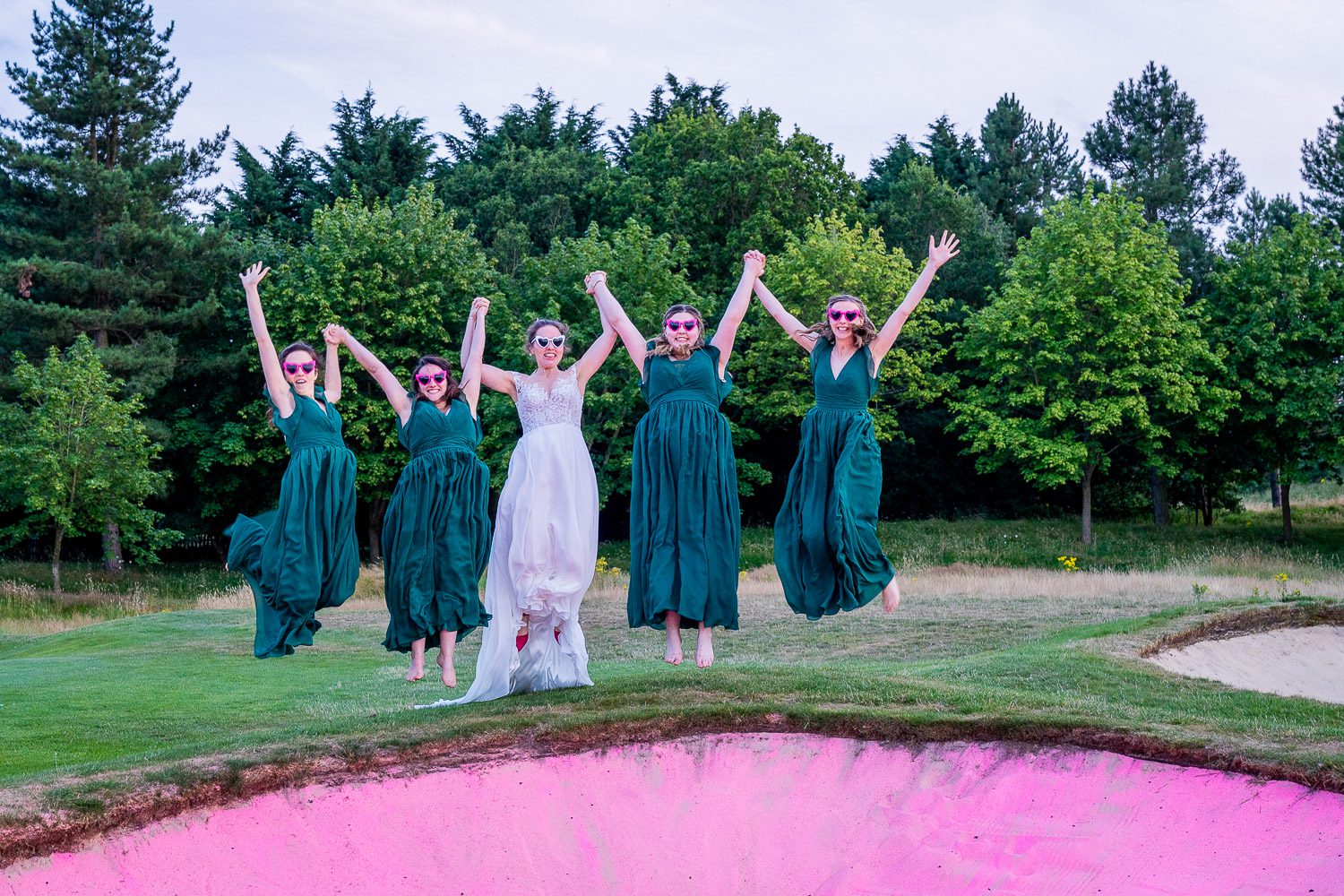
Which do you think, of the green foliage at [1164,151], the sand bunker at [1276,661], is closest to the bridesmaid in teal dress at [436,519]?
the sand bunker at [1276,661]

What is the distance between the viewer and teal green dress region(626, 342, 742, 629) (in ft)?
34.9

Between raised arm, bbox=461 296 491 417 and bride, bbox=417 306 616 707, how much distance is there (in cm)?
10

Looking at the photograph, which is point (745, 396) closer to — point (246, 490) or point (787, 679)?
point (246, 490)

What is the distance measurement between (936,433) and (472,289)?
63.4 feet

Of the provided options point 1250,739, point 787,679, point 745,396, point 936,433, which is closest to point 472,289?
point 745,396

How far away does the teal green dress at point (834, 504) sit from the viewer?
10828 millimetres


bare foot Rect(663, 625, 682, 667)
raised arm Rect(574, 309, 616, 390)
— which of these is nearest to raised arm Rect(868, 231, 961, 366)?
raised arm Rect(574, 309, 616, 390)

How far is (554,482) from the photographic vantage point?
432 inches

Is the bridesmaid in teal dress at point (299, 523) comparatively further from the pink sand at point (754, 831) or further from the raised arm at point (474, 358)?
the pink sand at point (754, 831)

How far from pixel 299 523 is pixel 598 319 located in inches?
1289

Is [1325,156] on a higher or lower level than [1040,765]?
higher

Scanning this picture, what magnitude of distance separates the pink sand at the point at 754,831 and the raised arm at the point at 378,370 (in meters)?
3.41

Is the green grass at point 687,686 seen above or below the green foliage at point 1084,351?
below

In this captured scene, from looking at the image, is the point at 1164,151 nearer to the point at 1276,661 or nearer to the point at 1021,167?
the point at 1021,167
